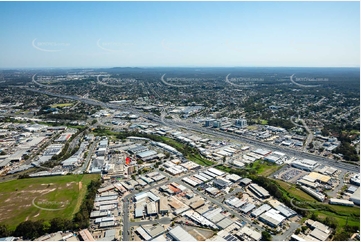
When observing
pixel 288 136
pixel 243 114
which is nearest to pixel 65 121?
pixel 243 114

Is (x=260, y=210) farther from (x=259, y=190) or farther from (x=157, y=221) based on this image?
(x=157, y=221)

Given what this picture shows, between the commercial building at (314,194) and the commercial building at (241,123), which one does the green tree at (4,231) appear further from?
the commercial building at (241,123)

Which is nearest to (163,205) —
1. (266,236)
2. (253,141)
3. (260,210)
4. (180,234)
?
(180,234)

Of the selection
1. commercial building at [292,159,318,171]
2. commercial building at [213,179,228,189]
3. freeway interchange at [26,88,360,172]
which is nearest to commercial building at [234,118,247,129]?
freeway interchange at [26,88,360,172]

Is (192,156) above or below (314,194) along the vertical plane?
below

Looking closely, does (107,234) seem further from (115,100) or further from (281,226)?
(115,100)

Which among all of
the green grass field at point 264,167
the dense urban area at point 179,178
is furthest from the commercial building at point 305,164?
the green grass field at point 264,167
